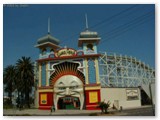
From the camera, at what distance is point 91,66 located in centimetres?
1750

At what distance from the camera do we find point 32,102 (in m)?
21.0

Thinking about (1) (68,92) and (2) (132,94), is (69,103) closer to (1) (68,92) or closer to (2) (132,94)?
(1) (68,92)

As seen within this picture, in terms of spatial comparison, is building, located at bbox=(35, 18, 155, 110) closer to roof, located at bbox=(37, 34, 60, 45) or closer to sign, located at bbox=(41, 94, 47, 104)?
sign, located at bbox=(41, 94, 47, 104)

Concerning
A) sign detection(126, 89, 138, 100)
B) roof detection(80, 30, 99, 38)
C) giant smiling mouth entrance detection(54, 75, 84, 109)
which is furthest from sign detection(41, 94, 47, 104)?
sign detection(126, 89, 138, 100)

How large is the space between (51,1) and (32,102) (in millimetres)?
11897

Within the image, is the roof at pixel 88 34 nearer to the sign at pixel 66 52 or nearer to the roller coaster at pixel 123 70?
the sign at pixel 66 52

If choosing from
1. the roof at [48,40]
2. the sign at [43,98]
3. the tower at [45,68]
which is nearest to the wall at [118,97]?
the tower at [45,68]

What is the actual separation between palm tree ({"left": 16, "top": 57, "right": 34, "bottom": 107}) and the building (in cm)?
231

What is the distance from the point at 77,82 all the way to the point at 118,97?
3.35 metres

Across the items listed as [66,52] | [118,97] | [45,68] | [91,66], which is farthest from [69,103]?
[66,52]

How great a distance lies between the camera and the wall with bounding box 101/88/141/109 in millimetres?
16531

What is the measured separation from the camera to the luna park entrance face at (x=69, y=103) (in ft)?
56.6

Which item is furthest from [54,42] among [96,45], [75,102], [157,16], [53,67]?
[157,16]

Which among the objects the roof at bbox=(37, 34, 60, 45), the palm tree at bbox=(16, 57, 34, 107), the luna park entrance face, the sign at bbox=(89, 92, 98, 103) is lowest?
the luna park entrance face
